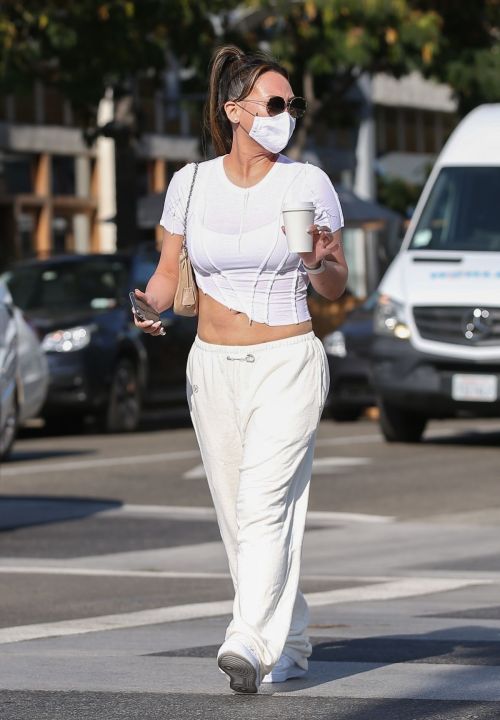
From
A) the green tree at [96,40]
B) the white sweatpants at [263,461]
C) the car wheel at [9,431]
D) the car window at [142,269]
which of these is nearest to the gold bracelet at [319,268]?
the white sweatpants at [263,461]

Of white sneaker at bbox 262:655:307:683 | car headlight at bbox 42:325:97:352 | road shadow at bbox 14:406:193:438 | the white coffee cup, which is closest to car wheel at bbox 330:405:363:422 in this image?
road shadow at bbox 14:406:193:438

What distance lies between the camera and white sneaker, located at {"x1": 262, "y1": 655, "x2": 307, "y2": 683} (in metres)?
6.50

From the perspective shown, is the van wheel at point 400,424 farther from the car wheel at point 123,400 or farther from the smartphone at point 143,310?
the smartphone at point 143,310

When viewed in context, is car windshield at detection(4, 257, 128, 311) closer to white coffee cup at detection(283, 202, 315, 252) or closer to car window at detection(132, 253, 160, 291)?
car window at detection(132, 253, 160, 291)

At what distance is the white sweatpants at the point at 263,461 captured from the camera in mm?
6297

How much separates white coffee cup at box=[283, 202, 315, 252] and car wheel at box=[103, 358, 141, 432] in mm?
14661

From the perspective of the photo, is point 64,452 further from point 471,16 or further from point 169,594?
point 471,16

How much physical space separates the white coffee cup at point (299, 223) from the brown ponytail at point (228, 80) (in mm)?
618

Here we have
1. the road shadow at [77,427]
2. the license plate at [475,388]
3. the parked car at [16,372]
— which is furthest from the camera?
the road shadow at [77,427]

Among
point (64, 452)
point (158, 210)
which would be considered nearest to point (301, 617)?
point (64, 452)

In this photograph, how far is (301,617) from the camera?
6.56 meters

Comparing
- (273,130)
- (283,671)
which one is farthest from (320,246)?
(283,671)

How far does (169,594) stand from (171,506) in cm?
413

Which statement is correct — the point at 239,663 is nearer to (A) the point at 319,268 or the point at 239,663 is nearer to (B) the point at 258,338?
(B) the point at 258,338
